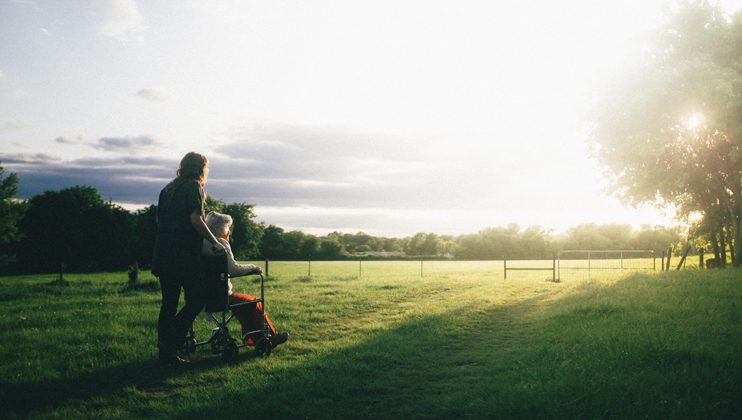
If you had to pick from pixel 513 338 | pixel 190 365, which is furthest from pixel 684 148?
pixel 190 365

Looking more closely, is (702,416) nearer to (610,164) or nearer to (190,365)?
(190,365)

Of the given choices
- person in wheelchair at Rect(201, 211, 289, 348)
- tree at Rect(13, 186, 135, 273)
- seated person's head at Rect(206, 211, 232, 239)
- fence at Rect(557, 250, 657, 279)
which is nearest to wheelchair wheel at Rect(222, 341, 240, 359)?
person in wheelchair at Rect(201, 211, 289, 348)

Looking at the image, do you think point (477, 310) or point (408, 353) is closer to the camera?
point (408, 353)

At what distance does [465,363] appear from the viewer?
16.8 feet

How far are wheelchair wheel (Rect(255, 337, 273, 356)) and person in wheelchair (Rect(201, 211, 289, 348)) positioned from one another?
0.12m

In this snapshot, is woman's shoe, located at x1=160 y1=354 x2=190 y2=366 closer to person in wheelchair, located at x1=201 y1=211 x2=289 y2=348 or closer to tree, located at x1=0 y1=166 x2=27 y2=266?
person in wheelchair, located at x1=201 y1=211 x2=289 y2=348

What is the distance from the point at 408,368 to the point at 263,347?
2.02m

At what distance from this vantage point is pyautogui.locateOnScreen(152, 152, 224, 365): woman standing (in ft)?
14.6

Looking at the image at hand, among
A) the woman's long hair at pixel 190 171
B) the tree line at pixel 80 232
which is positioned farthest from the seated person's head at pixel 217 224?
the tree line at pixel 80 232

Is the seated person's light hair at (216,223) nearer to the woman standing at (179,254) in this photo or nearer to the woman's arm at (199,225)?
the woman standing at (179,254)

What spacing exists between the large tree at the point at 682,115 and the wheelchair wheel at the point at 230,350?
52.4ft

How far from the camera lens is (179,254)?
443 centimetres

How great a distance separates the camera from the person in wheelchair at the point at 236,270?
4902 millimetres

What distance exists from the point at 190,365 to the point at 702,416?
17.4 ft
